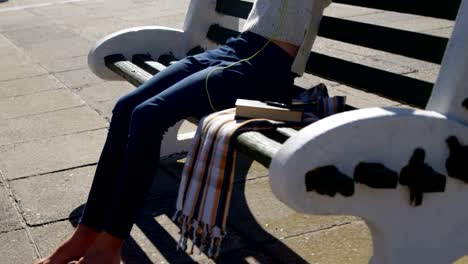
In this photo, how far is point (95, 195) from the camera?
10.6 ft

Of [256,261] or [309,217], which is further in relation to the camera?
[309,217]

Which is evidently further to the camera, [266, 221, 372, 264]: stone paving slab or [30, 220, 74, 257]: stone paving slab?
[30, 220, 74, 257]: stone paving slab

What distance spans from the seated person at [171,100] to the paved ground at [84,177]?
0.37 m

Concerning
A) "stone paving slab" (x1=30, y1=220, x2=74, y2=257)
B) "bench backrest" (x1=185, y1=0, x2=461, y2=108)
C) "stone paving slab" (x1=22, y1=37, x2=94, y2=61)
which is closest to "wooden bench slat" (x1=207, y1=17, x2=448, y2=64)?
"bench backrest" (x1=185, y1=0, x2=461, y2=108)

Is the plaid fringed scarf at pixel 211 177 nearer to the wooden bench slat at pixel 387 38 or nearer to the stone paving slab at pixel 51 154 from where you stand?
the wooden bench slat at pixel 387 38

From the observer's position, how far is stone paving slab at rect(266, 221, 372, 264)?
10.9ft

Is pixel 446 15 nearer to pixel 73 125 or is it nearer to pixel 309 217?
pixel 309 217

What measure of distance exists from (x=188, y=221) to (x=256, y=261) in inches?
24.6

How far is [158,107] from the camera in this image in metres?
3.02

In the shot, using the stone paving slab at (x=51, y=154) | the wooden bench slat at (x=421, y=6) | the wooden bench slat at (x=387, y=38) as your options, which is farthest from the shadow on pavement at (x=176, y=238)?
the wooden bench slat at (x=421, y=6)

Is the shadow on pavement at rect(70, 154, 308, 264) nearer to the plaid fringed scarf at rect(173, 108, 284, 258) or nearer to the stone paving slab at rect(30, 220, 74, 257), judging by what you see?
the stone paving slab at rect(30, 220, 74, 257)

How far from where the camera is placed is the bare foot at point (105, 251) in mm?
3002

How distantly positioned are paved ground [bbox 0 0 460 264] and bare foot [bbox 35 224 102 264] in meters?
0.24

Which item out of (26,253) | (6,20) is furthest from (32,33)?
(26,253)
